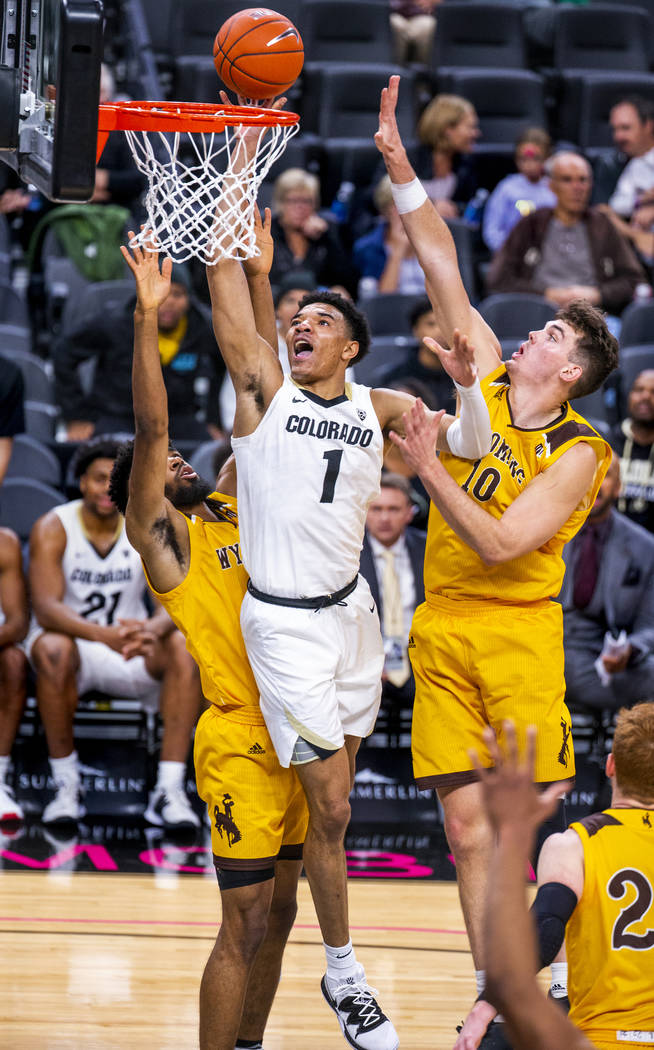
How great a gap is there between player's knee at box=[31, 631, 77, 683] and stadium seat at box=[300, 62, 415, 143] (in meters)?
6.16

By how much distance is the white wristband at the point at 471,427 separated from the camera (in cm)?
407

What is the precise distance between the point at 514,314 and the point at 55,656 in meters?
3.68

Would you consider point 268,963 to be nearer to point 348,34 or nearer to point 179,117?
point 179,117

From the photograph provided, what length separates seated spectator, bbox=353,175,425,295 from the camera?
9.64 meters

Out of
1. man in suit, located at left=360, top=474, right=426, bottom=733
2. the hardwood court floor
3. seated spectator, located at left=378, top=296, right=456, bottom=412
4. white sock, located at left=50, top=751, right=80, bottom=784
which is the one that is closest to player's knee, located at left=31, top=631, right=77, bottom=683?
white sock, located at left=50, top=751, right=80, bottom=784

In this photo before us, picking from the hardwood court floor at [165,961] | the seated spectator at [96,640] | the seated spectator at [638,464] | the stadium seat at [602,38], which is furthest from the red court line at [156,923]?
the stadium seat at [602,38]

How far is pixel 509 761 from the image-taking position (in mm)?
2137

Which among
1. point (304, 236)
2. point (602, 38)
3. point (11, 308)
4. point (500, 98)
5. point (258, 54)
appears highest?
point (602, 38)

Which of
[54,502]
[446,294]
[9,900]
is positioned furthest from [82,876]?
[446,294]

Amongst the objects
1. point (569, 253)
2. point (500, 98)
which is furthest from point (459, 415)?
point (500, 98)

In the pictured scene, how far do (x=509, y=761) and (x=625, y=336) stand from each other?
7.11 meters

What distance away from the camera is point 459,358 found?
3969 mm

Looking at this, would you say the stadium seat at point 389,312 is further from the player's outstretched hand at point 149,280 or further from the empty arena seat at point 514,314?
the player's outstretched hand at point 149,280

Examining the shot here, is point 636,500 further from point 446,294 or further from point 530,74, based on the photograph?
point 530,74
